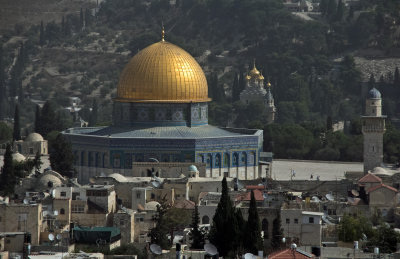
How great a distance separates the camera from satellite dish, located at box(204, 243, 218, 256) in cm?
4169

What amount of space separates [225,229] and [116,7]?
96.8 meters

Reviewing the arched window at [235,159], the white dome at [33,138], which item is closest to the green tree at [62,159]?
the arched window at [235,159]

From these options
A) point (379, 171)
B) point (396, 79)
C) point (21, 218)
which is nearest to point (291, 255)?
point (21, 218)

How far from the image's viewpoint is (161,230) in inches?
1896

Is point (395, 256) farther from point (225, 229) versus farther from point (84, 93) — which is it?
point (84, 93)

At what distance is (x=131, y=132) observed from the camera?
6681 centimetres

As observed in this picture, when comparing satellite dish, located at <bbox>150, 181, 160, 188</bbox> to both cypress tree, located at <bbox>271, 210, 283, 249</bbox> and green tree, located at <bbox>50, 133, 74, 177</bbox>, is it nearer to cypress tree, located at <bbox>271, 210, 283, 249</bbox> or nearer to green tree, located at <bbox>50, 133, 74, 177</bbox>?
green tree, located at <bbox>50, 133, 74, 177</bbox>

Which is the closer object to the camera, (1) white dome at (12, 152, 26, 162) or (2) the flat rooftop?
(2) the flat rooftop

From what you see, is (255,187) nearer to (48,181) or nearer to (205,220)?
(205,220)

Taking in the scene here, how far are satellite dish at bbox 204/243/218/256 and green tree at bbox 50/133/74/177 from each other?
75.2ft

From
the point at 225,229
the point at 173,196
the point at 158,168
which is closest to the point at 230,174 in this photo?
the point at 158,168

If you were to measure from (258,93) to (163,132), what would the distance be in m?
34.5

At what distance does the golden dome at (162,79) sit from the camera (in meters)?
67.8

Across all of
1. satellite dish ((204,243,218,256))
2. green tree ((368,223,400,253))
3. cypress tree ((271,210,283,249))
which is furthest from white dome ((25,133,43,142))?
satellite dish ((204,243,218,256))
